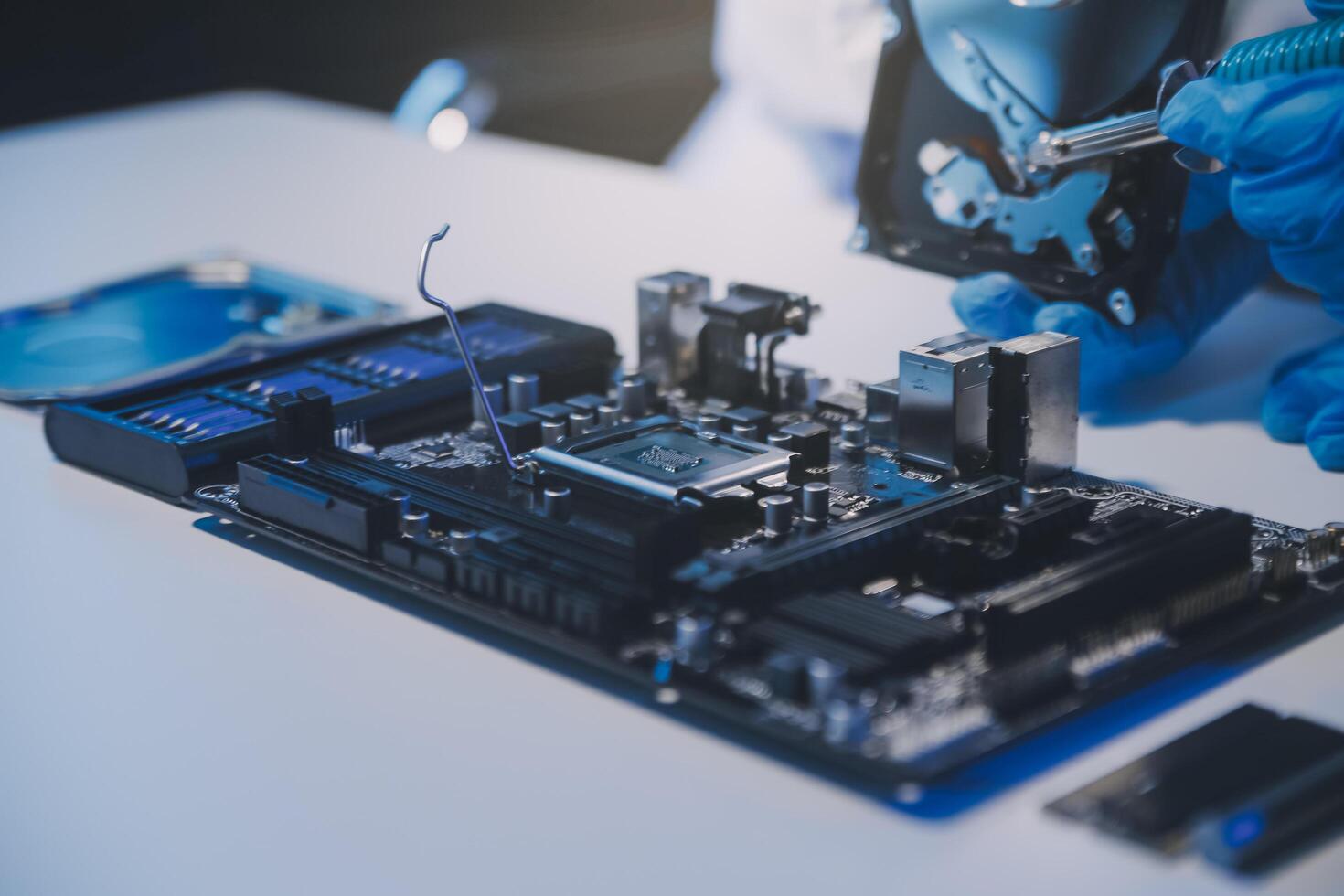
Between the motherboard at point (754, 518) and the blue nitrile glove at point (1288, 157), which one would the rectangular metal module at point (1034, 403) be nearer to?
the motherboard at point (754, 518)

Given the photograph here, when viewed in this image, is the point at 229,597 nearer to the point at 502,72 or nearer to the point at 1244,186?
the point at 1244,186

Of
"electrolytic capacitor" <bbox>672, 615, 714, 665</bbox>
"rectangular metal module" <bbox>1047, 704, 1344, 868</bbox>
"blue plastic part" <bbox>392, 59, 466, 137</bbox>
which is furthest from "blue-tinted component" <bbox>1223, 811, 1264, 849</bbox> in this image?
"blue plastic part" <bbox>392, 59, 466, 137</bbox>

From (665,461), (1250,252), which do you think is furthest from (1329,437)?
(665,461)

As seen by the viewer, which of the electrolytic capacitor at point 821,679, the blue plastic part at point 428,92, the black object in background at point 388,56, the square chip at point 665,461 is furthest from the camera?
the black object in background at point 388,56

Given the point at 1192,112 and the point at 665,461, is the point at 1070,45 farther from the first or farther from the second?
the point at 665,461

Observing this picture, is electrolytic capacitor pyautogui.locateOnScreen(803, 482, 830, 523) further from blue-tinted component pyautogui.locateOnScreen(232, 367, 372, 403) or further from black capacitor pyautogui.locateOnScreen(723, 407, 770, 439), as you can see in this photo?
blue-tinted component pyautogui.locateOnScreen(232, 367, 372, 403)

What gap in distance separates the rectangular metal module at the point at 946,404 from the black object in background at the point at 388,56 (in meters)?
4.01

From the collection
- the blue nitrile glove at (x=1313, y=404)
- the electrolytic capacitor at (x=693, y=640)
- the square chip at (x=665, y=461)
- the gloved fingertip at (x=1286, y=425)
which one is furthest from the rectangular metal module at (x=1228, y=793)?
the gloved fingertip at (x=1286, y=425)

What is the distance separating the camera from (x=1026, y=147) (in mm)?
4012

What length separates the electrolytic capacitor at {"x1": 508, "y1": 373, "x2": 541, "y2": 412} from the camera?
379 centimetres

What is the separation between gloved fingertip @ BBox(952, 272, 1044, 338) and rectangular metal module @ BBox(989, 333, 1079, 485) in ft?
1.98

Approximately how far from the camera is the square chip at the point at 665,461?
3113 millimetres

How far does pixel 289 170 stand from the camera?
6.56m

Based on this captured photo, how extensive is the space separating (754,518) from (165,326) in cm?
245
